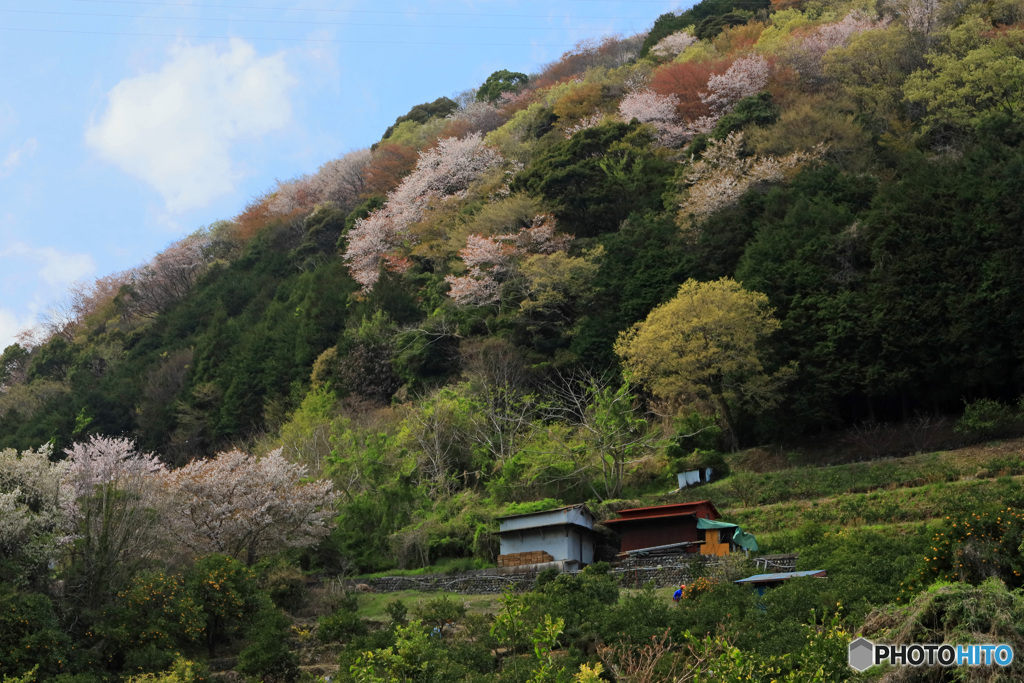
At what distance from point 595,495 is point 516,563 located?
163 inches

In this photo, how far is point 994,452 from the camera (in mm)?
20469

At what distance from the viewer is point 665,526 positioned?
19641mm

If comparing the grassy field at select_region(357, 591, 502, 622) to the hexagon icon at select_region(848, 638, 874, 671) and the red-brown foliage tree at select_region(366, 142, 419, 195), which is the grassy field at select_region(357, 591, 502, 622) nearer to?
the hexagon icon at select_region(848, 638, 874, 671)

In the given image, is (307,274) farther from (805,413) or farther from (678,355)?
(805,413)

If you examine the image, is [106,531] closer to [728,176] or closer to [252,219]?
[728,176]

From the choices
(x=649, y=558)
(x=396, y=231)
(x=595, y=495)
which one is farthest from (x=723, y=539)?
(x=396, y=231)

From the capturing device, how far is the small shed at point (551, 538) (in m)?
20.6

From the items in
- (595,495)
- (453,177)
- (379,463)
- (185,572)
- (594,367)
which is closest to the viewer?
(185,572)

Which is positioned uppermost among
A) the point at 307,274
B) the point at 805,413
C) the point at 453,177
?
the point at 453,177

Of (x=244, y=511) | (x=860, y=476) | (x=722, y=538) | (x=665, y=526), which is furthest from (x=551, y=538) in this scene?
(x=860, y=476)

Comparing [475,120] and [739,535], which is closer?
[739,535]
